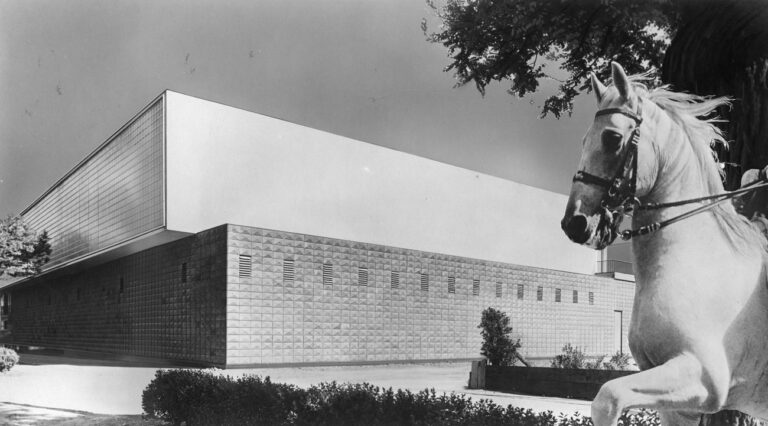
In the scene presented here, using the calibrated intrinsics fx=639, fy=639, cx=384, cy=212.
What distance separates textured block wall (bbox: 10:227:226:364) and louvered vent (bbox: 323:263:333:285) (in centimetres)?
395

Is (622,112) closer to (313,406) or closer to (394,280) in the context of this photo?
(313,406)

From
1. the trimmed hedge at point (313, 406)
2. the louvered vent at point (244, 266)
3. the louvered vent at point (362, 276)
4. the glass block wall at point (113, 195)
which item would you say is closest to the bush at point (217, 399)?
the trimmed hedge at point (313, 406)

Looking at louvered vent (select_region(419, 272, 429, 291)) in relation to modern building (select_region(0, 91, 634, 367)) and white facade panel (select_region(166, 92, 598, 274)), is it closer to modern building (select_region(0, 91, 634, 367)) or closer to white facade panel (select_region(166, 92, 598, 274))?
modern building (select_region(0, 91, 634, 367))

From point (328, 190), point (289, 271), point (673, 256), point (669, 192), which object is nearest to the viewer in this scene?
point (673, 256)

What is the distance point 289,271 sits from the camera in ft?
73.8

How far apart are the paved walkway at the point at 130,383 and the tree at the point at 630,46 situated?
5553mm

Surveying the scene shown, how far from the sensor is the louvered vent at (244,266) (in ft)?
69.8

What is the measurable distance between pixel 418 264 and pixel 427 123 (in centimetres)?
1294

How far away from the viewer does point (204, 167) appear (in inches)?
893

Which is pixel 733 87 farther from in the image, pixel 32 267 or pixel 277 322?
pixel 32 267

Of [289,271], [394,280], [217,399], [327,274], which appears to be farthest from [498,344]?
[394,280]

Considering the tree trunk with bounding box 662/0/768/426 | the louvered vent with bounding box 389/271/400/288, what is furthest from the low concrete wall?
the louvered vent with bounding box 389/271/400/288

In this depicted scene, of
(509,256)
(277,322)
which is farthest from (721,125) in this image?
(509,256)

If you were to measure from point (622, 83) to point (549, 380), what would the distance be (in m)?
11.8
